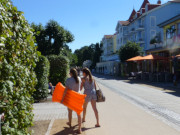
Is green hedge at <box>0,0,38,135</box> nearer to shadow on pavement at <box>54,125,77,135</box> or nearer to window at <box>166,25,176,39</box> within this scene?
shadow on pavement at <box>54,125,77,135</box>

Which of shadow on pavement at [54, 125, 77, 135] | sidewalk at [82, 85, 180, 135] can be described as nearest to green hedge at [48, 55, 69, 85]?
sidewalk at [82, 85, 180, 135]

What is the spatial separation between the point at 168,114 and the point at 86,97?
3283 millimetres

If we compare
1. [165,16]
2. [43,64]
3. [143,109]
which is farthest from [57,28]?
[165,16]


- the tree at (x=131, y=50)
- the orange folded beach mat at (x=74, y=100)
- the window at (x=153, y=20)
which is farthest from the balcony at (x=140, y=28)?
the orange folded beach mat at (x=74, y=100)

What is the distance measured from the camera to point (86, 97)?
18.8 feet

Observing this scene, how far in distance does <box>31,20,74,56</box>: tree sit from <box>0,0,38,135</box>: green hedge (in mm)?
16682

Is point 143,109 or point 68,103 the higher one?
point 68,103

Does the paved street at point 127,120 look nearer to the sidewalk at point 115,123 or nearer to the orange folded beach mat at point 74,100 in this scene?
the sidewalk at point 115,123

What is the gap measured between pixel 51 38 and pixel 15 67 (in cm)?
1789

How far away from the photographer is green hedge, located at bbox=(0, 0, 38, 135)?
2.52 m

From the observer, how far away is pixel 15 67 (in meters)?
2.86

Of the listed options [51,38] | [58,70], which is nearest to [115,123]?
[58,70]

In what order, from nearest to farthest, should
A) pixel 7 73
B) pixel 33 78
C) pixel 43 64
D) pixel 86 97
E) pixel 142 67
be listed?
pixel 7 73 → pixel 33 78 → pixel 86 97 → pixel 43 64 → pixel 142 67

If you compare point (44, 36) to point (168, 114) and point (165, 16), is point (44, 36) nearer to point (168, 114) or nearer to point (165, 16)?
point (168, 114)
